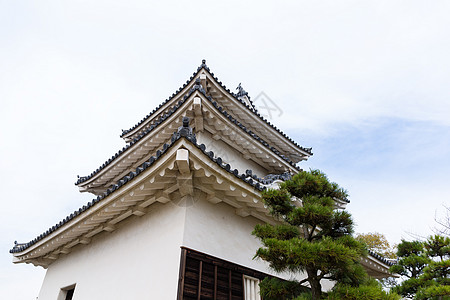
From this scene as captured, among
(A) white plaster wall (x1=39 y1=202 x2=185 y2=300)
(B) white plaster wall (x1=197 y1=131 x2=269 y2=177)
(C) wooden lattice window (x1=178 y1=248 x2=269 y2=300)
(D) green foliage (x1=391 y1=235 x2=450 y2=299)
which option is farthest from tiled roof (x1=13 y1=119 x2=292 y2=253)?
(D) green foliage (x1=391 y1=235 x2=450 y2=299)

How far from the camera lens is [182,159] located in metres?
4.47

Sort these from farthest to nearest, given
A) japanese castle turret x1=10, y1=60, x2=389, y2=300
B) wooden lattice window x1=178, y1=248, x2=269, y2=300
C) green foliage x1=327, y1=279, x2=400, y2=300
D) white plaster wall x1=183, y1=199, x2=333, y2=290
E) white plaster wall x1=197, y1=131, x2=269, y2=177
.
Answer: white plaster wall x1=197, y1=131, x2=269, y2=177
white plaster wall x1=183, y1=199, x2=333, y2=290
japanese castle turret x1=10, y1=60, x2=389, y2=300
wooden lattice window x1=178, y1=248, x2=269, y2=300
green foliage x1=327, y1=279, x2=400, y2=300

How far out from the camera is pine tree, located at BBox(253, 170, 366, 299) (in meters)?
3.69

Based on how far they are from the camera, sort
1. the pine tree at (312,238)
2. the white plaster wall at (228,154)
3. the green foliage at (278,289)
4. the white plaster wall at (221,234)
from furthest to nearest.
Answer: the white plaster wall at (228,154)
the white plaster wall at (221,234)
the green foliage at (278,289)
the pine tree at (312,238)

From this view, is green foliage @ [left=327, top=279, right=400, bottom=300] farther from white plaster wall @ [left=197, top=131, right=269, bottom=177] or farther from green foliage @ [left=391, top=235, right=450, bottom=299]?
white plaster wall @ [left=197, top=131, right=269, bottom=177]

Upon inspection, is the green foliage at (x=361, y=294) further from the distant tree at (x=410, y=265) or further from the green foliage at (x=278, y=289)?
the distant tree at (x=410, y=265)

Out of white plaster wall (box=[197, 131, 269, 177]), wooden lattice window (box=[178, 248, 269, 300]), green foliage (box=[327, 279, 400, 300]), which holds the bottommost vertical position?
green foliage (box=[327, 279, 400, 300])

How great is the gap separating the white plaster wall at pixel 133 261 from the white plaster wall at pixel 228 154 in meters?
3.21

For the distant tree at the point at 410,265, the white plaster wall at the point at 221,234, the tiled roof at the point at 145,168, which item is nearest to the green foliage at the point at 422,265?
the distant tree at the point at 410,265

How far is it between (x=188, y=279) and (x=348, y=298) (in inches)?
92.2

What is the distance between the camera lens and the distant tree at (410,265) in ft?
26.0

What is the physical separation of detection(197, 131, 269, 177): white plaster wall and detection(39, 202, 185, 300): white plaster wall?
3214 mm

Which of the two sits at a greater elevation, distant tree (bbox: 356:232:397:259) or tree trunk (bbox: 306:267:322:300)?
distant tree (bbox: 356:232:397:259)

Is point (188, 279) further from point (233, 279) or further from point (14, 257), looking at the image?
point (14, 257)
